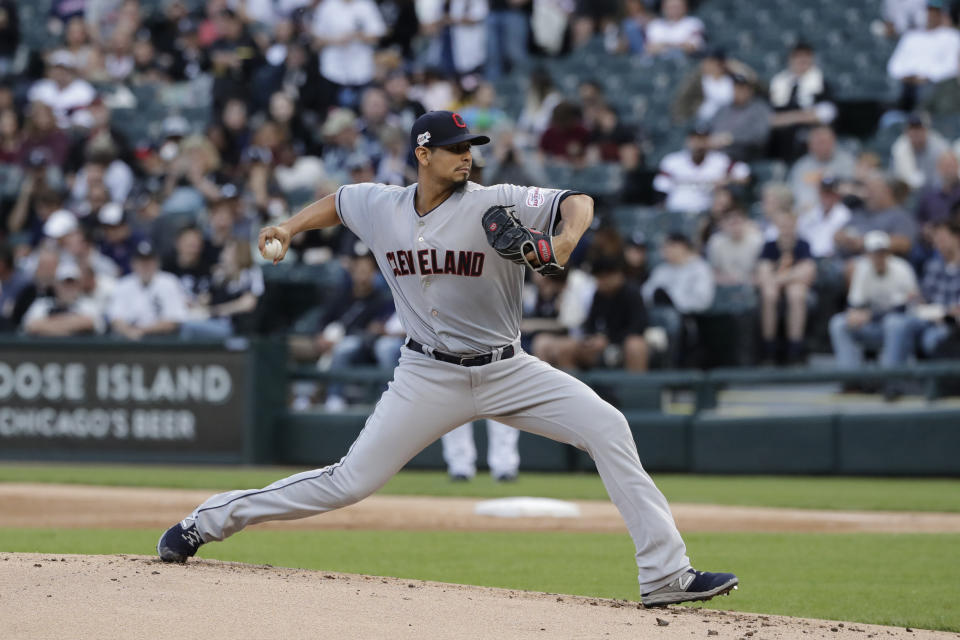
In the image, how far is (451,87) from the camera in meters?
17.5

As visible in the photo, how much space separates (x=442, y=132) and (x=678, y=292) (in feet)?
27.4

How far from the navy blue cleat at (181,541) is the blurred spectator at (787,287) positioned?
8298mm

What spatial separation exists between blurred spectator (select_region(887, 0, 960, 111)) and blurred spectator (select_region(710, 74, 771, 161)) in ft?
4.91

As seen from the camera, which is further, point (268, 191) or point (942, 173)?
point (268, 191)

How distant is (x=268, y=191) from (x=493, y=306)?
1135 cm

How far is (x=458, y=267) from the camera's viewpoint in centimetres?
568

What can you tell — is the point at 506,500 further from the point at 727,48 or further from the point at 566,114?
the point at 727,48

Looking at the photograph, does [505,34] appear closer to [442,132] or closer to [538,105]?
[538,105]

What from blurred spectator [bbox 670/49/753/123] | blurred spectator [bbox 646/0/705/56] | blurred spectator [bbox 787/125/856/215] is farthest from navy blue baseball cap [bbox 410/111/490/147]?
blurred spectator [bbox 646/0/705/56]

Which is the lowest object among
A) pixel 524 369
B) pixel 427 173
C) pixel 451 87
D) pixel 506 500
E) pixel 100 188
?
pixel 506 500

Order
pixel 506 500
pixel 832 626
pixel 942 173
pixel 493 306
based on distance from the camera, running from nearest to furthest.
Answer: pixel 832 626
pixel 493 306
pixel 506 500
pixel 942 173

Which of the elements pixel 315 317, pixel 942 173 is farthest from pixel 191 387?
pixel 942 173

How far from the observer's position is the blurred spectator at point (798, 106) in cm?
1553

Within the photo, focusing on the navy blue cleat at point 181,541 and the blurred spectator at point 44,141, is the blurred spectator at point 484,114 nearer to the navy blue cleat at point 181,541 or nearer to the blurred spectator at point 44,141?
the blurred spectator at point 44,141
